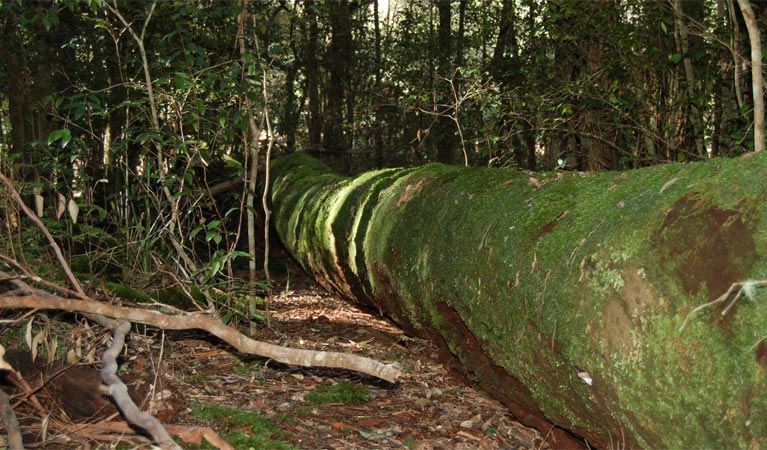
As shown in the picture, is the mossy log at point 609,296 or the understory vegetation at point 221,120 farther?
the understory vegetation at point 221,120

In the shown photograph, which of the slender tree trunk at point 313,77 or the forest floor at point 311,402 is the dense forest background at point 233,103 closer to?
the forest floor at point 311,402

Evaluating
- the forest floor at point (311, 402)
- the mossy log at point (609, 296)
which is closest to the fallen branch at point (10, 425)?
the forest floor at point (311, 402)

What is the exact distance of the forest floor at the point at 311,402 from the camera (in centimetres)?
328

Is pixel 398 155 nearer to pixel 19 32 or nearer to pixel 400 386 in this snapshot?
pixel 19 32

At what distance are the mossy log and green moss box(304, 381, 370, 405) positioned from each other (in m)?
0.74

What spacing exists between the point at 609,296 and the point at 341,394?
2003mm

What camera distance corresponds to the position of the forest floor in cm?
328

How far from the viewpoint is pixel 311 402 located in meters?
3.77

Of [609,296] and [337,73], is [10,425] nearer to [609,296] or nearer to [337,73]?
[609,296]

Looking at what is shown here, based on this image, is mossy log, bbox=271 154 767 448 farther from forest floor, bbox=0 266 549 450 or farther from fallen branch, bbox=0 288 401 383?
fallen branch, bbox=0 288 401 383

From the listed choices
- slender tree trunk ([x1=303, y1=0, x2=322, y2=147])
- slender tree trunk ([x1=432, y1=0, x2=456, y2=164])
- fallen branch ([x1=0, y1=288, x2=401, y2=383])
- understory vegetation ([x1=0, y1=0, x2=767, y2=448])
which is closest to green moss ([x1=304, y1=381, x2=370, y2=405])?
understory vegetation ([x1=0, y1=0, x2=767, y2=448])

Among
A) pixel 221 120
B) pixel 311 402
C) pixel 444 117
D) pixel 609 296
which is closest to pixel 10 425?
pixel 311 402

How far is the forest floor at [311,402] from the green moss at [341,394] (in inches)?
0.8

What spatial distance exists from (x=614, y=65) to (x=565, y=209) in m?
4.14
